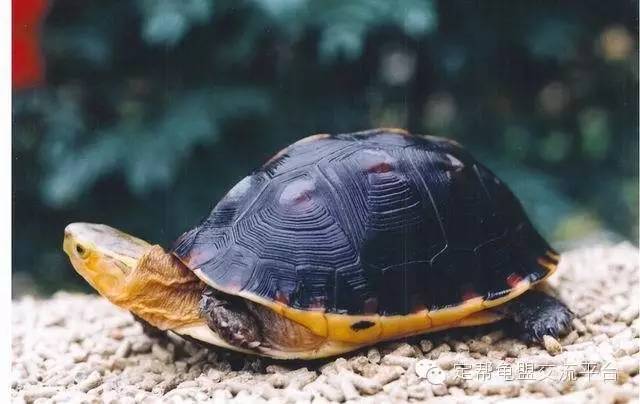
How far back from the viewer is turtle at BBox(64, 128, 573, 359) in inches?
49.1

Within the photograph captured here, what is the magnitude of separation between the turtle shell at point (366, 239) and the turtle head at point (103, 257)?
0.09 meters

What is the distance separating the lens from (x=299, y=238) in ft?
4.17

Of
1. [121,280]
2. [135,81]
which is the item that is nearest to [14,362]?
[121,280]

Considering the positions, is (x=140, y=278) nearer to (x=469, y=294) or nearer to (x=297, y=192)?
(x=297, y=192)

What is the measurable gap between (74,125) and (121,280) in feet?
2.31

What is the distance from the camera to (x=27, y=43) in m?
1.65

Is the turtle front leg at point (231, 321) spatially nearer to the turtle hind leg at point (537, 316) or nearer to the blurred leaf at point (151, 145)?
the turtle hind leg at point (537, 316)

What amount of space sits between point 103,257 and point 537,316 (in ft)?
2.60

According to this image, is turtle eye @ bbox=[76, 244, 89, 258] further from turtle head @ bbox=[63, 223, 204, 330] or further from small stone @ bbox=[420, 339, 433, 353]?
small stone @ bbox=[420, 339, 433, 353]

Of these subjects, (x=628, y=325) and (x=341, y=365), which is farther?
(x=628, y=325)

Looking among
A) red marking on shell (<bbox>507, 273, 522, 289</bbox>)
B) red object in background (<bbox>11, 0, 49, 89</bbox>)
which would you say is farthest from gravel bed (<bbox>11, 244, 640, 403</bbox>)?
red object in background (<bbox>11, 0, 49, 89</bbox>)

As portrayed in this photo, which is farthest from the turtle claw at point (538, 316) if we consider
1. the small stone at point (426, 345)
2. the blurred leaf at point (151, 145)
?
the blurred leaf at point (151, 145)

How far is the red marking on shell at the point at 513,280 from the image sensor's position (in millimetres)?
1333

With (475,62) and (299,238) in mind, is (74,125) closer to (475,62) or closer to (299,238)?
(299,238)
